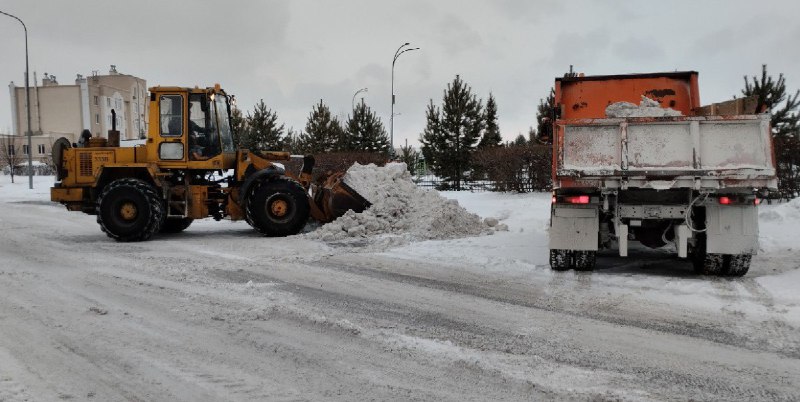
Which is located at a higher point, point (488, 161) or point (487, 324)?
point (488, 161)

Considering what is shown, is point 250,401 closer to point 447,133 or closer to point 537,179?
point 537,179

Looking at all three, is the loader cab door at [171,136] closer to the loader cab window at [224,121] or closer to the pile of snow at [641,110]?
the loader cab window at [224,121]

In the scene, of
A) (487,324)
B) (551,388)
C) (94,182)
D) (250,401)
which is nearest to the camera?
(250,401)

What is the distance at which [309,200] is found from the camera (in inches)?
485

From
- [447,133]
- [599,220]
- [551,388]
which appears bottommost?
[551,388]

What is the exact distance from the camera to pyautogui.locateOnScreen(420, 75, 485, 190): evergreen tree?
2920cm

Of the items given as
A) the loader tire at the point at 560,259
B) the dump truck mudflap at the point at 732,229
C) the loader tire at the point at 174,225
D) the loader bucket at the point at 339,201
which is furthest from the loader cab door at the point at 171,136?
the dump truck mudflap at the point at 732,229

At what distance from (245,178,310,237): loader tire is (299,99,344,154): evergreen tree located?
80.5 ft

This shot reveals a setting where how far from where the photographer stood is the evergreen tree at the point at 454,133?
29203 millimetres

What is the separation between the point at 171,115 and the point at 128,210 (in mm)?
1992

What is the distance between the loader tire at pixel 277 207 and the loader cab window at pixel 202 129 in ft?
3.87

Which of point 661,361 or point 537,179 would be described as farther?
point 537,179

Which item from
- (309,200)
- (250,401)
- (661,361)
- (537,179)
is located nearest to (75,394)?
(250,401)

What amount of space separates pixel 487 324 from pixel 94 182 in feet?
30.6
